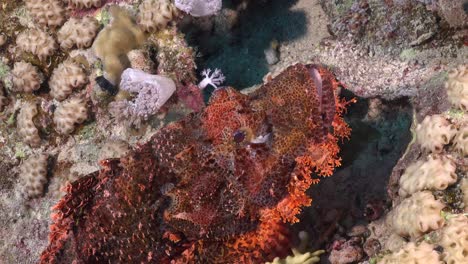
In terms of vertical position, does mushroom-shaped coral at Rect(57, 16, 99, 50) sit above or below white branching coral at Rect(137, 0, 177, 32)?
Result: below

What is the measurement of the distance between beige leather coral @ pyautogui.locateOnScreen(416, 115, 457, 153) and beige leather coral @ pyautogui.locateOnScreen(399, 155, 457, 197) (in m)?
0.12

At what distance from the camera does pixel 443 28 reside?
195 inches

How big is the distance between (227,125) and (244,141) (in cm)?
18

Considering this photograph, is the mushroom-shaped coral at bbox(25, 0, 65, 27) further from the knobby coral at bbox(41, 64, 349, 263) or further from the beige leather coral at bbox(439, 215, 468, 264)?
the beige leather coral at bbox(439, 215, 468, 264)

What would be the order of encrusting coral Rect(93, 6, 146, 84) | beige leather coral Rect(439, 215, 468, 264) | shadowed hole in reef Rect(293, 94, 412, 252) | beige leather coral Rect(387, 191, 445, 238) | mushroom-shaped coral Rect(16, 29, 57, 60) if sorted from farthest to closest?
mushroom-shaped coral Rect(16, 29, 57, 60) < encrusting coral Rect(93, 6, 146, 84) < shadowed hole in reef Rect(293, 94, 412, 252) < beige leather coral Rect(387, 191, 445, 238) < beige leather coral Rect(439, 215, 468, 264)

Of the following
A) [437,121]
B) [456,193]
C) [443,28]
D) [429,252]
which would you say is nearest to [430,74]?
[443,28]

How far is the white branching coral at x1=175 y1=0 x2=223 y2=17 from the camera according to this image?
5164 millimetres

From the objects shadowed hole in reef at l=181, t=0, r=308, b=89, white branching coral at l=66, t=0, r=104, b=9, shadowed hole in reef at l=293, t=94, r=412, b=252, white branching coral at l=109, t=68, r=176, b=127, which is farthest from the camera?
shadowed hole in reef at l=181, t=0, r=308, b=89

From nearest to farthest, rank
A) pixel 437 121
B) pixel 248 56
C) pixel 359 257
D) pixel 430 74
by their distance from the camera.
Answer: pixel 437 121, pixel 359 257, pixel 430 74, pixel 248 56

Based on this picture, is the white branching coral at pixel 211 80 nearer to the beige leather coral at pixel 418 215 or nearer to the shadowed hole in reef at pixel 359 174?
the shadowed hole in reef at pixel 359 174

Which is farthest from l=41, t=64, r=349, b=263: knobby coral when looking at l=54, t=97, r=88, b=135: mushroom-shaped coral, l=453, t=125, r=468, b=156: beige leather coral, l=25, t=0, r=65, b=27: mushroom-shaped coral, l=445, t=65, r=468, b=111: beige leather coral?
l=25, t=0, r=65, b=27: mushroom-shaped coral

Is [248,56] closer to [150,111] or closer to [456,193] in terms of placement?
[150,111]

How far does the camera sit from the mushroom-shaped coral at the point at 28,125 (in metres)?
5.86

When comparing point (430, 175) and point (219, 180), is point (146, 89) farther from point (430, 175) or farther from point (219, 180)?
point (430, 175)
